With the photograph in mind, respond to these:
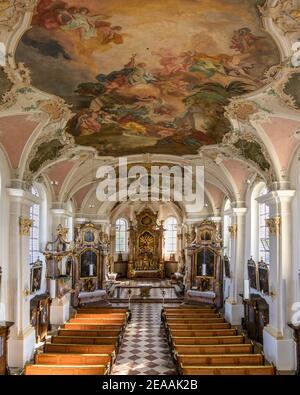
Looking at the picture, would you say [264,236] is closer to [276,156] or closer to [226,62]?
[276,156]

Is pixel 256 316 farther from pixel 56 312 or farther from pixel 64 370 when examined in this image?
pixel 64 370

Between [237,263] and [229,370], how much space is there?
10.4 m

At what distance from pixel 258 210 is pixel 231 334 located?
7087 mm

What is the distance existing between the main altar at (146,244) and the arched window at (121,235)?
1278 millimetres

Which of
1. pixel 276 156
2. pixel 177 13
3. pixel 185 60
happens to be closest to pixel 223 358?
pixel 276 156

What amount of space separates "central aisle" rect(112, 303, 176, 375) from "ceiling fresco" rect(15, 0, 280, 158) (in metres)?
8.30

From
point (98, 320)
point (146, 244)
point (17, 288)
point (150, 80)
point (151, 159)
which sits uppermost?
point (150, 80)

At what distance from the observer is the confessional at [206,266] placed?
79.1 feet

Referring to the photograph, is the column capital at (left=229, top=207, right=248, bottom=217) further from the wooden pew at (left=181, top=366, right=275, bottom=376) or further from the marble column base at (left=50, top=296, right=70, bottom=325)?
the wooden pew at (left=181, top=366, right=275, bottom=376)

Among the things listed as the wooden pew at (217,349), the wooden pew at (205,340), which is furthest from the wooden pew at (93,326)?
the wooden pew at (217,349)

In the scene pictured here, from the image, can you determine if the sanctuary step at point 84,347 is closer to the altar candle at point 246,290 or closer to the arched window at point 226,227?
the altar candle at point 246,290

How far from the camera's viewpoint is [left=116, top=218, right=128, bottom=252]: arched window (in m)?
38.1

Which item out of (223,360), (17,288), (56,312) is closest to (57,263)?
(56,312)

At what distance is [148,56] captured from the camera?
890cm
